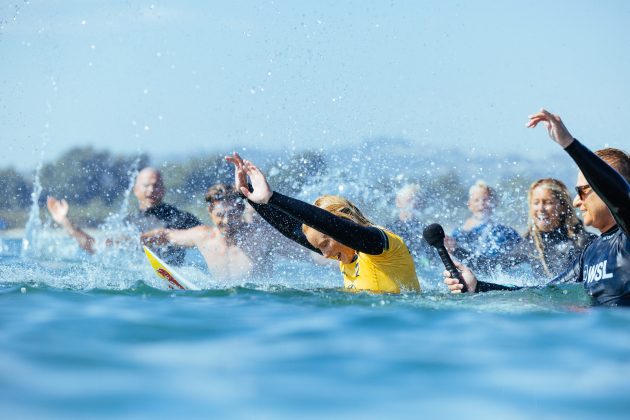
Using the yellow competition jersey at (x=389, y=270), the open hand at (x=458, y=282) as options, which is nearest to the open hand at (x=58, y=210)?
the yellow competition jersey at (x=389, y=270)

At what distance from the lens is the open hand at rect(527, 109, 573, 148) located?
149 inches

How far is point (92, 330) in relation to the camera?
365 cm

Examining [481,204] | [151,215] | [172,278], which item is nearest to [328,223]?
[172,278]

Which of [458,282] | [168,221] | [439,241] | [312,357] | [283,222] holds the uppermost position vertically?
[168,221]

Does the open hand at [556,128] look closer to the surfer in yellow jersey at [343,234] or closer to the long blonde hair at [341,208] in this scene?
the surfer in yellow jersey at [343,234]

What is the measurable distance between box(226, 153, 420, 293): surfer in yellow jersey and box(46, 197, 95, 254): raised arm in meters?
3.96

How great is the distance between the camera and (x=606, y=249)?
4.28m

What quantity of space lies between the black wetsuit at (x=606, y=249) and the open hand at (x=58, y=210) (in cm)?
519

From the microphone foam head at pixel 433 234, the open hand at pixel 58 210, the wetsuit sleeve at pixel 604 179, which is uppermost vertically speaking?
the open hand at pixel 58 210

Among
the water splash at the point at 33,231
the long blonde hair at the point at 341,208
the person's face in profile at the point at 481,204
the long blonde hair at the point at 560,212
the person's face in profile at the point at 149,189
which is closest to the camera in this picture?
the long blonde hair at the point at 341,208

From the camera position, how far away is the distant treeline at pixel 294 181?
11625 mm

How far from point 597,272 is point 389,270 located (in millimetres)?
1243

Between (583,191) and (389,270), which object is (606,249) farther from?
(389,270)

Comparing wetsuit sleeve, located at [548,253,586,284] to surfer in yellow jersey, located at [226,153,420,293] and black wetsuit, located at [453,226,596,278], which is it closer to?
surfer in yellow jersey, located at [226,153,420,293]
